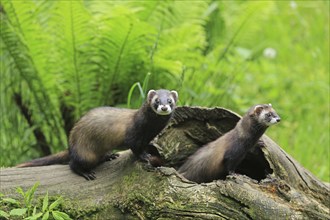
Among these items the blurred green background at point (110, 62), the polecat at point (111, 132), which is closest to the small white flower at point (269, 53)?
the blurred green background at point (110, 62)

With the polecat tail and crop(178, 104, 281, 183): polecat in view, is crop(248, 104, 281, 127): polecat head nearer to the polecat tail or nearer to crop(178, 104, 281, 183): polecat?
crop(178, 104, 281, 183): polecat

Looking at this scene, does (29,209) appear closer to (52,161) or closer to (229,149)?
(52,161)

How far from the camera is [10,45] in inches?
245

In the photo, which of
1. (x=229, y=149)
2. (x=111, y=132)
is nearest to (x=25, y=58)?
(x=111, y=132)

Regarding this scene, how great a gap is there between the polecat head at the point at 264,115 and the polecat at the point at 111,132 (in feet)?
2.06

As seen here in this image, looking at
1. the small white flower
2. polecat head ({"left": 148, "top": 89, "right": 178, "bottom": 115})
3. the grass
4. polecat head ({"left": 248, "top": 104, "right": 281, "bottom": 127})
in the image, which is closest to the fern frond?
polecat head ({"left": 148, "top": 89, "right": 178, "bottom": 115})

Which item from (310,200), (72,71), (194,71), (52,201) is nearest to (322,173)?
(194,71)

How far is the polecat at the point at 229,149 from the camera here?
484 cm

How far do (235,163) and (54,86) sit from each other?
2275 millimetres

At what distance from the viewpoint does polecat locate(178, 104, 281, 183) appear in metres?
4.84

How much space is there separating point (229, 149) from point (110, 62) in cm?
186

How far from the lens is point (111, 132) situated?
16.2 feet

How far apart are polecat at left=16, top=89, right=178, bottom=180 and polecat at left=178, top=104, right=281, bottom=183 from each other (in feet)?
1.32

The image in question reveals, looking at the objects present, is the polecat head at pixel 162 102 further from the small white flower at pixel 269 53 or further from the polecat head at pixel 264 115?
the small white flower at pixel 269 53
